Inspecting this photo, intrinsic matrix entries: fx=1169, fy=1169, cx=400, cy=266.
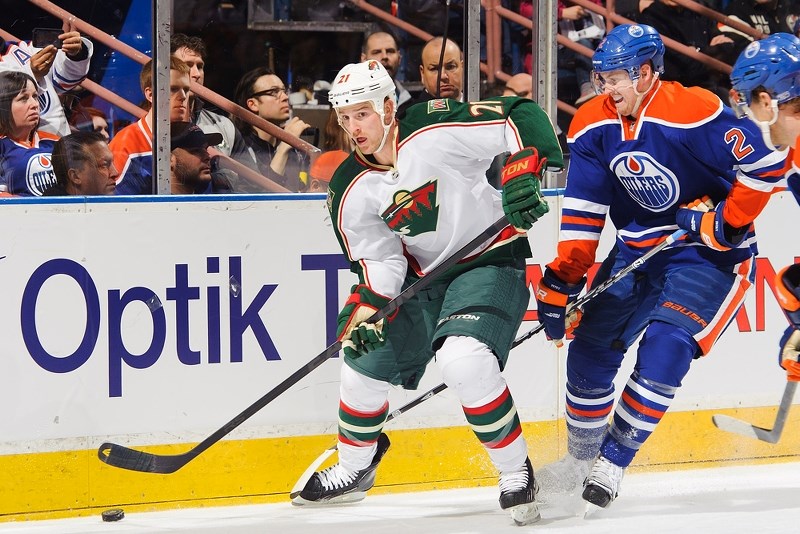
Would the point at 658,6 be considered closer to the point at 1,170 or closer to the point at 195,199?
the point at 195,199

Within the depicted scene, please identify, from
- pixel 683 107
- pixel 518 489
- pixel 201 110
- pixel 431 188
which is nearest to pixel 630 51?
pixel 683 107

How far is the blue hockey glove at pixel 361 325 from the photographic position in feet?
9.59

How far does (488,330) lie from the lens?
286 cm

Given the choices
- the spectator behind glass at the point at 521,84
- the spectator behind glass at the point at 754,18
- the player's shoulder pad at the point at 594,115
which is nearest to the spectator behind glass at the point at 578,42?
the spectator behind glass at the point at 521,84

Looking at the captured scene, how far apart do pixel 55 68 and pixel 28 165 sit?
0.28 meters

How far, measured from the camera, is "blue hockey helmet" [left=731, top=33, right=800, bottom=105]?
2.77 m

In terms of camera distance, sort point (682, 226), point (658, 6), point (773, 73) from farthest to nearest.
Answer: point (658, 6), point (682, 226), point (773, 73)

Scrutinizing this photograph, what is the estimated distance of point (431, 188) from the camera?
294cm

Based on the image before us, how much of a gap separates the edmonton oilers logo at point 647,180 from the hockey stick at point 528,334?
3.7 inches

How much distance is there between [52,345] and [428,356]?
1.03m

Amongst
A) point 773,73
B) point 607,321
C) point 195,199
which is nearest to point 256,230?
point 195,199

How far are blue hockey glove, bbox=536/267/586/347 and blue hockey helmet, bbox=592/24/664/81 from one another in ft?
1.85

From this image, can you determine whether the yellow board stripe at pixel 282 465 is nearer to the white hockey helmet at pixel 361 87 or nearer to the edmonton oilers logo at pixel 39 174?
the edmonton oilers logo at pixel 39 174

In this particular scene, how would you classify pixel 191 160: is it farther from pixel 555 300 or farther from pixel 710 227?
pixel 710 227
